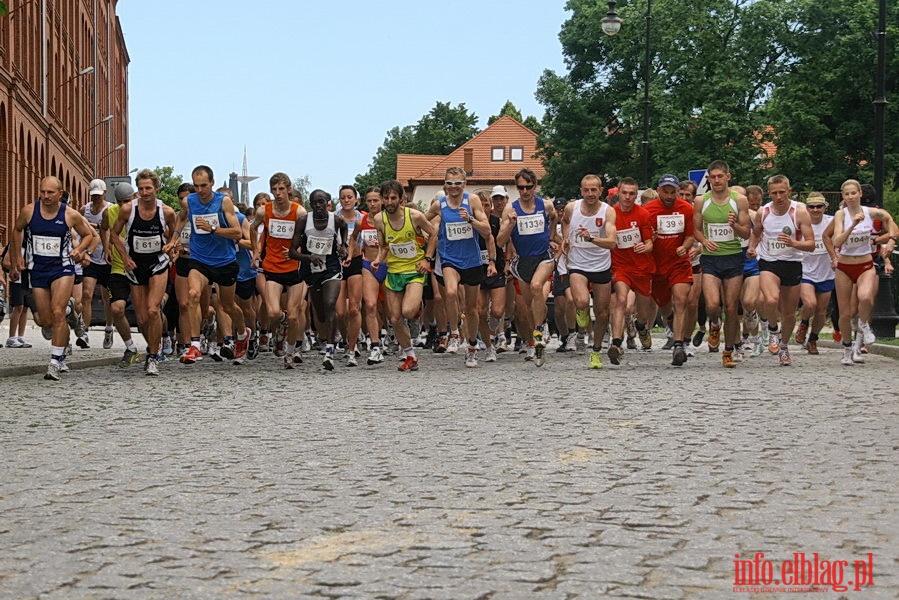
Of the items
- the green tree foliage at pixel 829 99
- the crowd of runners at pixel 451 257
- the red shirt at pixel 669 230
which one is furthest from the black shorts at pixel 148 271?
the green tree foliage at pixel 829 99

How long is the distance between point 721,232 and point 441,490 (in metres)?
8.84

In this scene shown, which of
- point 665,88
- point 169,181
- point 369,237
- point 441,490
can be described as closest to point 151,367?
point 369,237

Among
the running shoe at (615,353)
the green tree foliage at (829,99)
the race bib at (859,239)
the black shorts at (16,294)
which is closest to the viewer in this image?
the running shoe at (615,353)

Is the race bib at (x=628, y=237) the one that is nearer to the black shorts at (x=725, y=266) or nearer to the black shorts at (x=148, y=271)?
the black shorts at (x=725, y=266)

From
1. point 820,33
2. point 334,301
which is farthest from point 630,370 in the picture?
point 820,33

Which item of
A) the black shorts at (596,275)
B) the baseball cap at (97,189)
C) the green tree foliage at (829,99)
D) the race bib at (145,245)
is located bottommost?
the black shorts at (596,275)

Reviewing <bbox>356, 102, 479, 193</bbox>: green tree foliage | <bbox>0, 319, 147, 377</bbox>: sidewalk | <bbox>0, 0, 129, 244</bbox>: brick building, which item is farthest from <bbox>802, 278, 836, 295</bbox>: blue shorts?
<bbox>356, 102, 479, 193</bbox>: green tree foliage

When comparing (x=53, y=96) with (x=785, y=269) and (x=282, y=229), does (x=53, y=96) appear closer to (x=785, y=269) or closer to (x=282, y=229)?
(x=282, y=229)

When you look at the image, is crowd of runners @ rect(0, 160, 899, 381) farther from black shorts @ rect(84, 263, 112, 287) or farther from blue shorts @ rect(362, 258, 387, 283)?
black shorts @ rect(84, 263, 112, 287)

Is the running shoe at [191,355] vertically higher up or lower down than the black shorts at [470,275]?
lower down

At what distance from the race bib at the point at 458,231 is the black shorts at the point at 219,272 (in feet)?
7.85

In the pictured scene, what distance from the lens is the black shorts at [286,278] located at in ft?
52.5

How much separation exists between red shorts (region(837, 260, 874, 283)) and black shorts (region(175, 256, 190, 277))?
7275mm

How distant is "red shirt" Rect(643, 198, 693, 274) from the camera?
15312 millimetres
